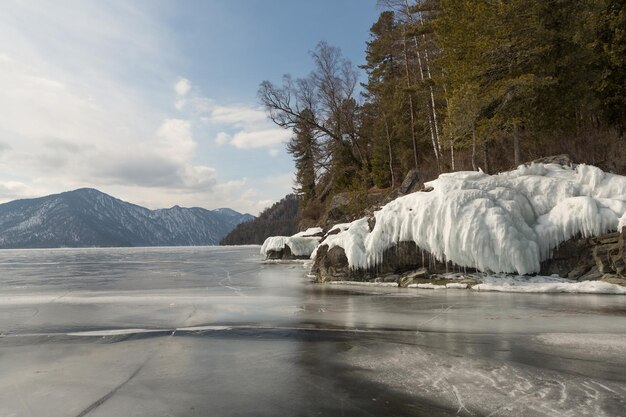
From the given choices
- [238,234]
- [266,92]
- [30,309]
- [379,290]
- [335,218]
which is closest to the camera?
[30,309]

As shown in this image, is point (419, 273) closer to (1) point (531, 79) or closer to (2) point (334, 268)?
(2) point (334, 268)

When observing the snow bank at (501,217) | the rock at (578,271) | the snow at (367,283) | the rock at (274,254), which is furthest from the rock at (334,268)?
the rock at (274,254)

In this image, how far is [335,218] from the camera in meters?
36.0

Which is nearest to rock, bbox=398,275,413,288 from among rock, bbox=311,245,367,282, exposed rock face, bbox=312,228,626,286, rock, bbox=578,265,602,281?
exposed rock face, bbox=312,228,626,286

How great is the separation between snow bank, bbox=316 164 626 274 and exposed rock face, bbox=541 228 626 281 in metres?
0.27

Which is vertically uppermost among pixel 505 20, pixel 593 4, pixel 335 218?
pixel 593 4

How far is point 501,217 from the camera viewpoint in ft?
43.9

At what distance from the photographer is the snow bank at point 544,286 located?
1129 cm

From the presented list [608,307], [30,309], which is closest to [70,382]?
[30,309]

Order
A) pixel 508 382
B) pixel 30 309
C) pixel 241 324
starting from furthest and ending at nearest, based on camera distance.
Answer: pixel 30 309, pixel 241 324, pixel 508 382

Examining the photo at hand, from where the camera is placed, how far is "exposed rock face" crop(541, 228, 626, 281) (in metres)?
12.0

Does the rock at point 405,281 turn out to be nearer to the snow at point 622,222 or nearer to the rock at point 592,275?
the rock at point 592,275

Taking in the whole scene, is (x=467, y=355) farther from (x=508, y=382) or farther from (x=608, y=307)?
(x=608, y=307)

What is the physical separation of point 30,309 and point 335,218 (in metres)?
27.4
